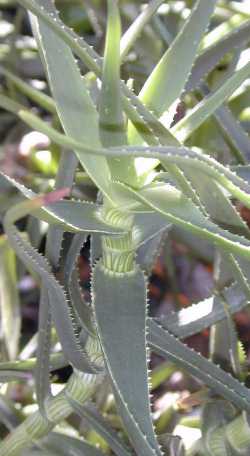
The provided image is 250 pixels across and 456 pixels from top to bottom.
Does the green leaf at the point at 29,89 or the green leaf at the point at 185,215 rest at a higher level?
the green leaf at the point at 29,89

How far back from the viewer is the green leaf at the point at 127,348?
13.0 inches

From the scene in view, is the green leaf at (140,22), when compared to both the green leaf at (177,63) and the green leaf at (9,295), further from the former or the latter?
the green leaf at (9,295)

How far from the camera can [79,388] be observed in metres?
0.42

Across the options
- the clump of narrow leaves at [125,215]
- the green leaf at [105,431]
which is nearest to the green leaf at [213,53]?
the clump of narrow leaves at [125,215]

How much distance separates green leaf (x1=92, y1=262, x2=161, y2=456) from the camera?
0.33 metres

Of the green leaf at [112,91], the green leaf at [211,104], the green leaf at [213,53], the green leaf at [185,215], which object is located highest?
the green leaf at [213,53]

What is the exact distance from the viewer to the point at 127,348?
0.33 m

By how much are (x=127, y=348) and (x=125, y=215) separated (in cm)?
6

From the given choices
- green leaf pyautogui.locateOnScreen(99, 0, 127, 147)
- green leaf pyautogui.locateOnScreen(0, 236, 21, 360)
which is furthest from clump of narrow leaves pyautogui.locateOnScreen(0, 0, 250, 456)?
green leaf pyautogui.locateOnScreen(0, 236, 21, 360)

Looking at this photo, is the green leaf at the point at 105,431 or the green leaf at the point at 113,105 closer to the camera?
the green leaf at the point at 113,105

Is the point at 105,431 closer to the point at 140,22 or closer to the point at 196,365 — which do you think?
the point at 196,365

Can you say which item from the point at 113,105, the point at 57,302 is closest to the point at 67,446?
the point at 57,302

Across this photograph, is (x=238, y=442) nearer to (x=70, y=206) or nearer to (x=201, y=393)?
(x=201, y=393)

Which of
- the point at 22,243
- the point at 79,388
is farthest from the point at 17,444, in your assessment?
the point at 22,243
